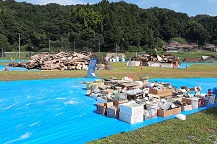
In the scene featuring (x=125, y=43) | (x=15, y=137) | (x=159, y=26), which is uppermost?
(x=159, y=26)

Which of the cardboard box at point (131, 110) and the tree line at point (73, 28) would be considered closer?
the cardboard box at point (131, 110)

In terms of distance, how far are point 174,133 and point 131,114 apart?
1.12 m

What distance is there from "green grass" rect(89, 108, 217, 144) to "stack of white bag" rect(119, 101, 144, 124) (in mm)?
455

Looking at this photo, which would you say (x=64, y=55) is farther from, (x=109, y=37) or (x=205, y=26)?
(x=205, y=26)

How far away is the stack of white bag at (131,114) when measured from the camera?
5.67 m

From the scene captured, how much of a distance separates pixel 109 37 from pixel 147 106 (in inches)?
2370

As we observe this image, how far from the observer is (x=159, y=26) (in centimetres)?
9806

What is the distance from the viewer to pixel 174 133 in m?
4.96

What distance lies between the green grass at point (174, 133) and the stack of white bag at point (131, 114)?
0.45 metres

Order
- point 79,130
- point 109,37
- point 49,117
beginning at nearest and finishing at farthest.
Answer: point 79,130
point 49,117
point 109,37

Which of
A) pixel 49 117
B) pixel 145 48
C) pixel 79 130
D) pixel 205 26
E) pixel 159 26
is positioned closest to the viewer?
Answer: pixel 79 130

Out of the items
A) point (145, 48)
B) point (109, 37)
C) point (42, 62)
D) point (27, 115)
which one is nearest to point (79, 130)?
point (27, 115)

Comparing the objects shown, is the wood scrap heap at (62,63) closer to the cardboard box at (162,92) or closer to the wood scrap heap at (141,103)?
the wood scrap heap at (141,103)

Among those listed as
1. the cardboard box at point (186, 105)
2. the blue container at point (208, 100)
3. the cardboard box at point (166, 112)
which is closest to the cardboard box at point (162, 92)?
the cardboard box at point (186, 105)
